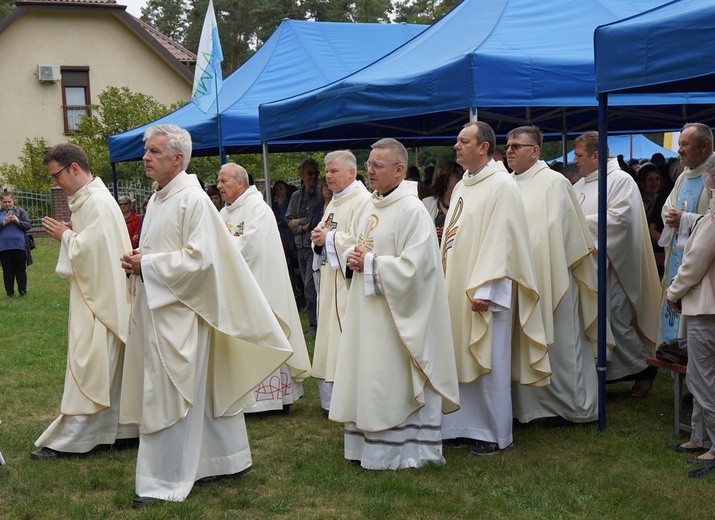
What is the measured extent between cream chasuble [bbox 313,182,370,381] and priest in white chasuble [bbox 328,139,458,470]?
106cm

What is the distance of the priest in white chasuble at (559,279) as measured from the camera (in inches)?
241

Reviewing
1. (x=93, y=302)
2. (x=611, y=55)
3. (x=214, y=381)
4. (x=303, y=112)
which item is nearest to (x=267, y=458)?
(x=214, y=381)

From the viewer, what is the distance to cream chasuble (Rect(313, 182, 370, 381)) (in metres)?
6.52

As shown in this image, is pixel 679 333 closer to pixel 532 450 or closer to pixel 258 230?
pixel 532 450

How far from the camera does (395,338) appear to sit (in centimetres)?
518

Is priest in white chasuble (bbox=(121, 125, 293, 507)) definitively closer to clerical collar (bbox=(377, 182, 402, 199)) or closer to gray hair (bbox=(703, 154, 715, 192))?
clerical collar (bbox=(377, 182, 402, 199))

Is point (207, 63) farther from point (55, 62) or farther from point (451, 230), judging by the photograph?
point (55, 62)

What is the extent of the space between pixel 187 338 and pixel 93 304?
1.14 meters

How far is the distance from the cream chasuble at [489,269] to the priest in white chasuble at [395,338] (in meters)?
0.38

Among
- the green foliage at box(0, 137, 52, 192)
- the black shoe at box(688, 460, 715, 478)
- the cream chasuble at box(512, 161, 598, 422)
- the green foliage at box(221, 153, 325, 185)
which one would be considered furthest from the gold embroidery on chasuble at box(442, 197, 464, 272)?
the green foliage at box(0, 137, 52, 192)

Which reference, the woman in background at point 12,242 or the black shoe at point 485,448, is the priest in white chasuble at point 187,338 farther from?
the woman in background at point 12,242

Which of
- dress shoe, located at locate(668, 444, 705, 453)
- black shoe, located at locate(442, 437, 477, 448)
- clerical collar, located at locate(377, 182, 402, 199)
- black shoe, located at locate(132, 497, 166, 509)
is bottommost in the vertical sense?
black shoe, located at locate(442, 437, 477, 448)

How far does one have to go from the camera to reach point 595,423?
20.6ft

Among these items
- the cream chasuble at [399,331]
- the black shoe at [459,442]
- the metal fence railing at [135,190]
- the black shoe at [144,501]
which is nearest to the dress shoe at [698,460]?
the black shoe at [459,442]
